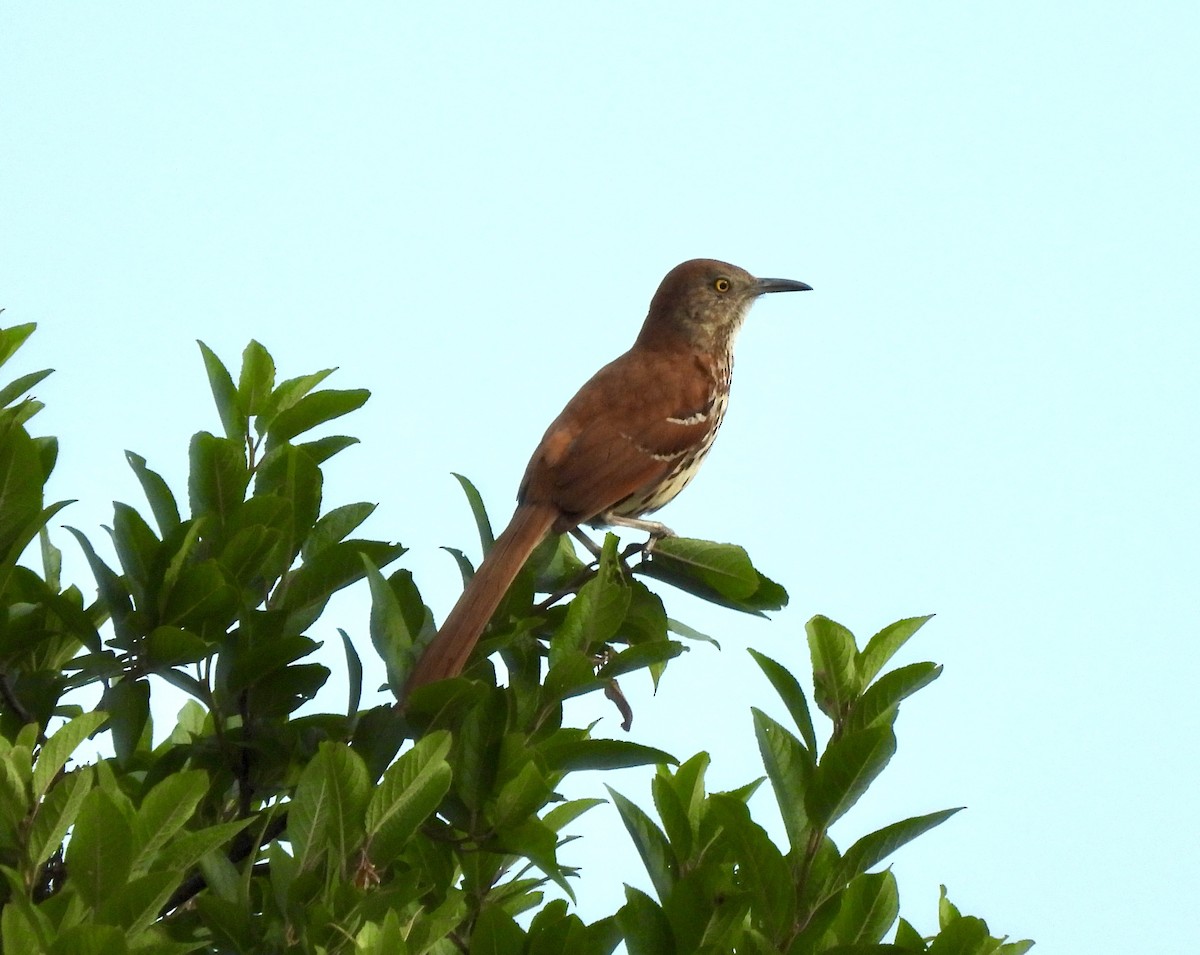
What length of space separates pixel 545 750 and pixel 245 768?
515 mm

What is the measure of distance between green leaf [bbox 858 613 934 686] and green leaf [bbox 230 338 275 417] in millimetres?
1246

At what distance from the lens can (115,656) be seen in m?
2.66

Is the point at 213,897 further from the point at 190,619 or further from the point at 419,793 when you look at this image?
the point at 190,619

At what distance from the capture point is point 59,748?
2.26 m

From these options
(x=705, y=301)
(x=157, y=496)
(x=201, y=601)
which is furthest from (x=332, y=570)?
(x=705, y=301)

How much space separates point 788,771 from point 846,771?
114mm

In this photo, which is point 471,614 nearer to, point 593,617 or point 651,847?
point 593,617

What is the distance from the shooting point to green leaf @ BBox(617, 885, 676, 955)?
2430mm

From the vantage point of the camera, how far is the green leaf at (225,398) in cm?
305

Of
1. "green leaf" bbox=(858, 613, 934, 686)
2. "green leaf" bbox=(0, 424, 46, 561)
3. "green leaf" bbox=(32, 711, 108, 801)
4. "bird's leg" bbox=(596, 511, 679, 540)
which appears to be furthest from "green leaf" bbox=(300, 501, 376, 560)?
"bird's leg" bbox=(596, 511, 679, 540)

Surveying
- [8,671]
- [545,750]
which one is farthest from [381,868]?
[8,671]

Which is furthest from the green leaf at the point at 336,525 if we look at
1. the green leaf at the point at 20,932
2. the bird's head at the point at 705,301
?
the bird's head at the point at 705,301

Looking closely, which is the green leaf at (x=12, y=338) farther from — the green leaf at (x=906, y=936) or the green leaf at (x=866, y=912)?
the green leaf at (x=906, y=936)

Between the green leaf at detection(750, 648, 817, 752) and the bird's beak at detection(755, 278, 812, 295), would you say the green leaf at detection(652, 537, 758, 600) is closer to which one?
the green leaf at detection(750, 648, 817, 752)
